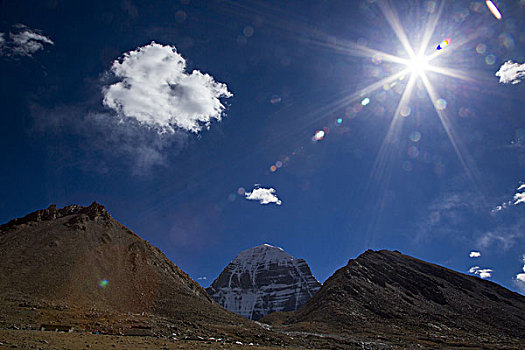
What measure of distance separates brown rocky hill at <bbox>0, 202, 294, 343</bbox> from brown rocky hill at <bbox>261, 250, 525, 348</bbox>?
26.3 meters

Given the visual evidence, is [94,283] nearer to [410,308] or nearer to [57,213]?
[57,213]

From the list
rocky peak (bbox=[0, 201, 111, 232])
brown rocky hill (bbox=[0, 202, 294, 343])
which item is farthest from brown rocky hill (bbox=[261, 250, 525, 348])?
rocky peak (bbox=[0, 201, 111, 232])

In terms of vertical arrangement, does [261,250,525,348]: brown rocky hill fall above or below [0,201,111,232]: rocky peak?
below

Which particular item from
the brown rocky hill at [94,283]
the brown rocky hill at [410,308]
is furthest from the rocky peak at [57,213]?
the brown rocky hill at [410,308]

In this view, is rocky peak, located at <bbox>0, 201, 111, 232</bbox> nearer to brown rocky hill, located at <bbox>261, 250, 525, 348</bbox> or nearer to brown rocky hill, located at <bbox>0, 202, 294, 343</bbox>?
brown rocky hill, located at <bbox>0, 202, 294, 343</bbox>

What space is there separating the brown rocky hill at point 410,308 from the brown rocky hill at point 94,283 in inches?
1034

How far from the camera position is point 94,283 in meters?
65.8

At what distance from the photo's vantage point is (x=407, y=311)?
301ft

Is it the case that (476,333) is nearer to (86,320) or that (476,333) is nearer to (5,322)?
(86,320)

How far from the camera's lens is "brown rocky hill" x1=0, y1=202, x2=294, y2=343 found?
47.4m

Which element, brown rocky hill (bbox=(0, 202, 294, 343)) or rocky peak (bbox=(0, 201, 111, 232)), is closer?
brown rocky hill (bbox=(0, 202, 294, 343))

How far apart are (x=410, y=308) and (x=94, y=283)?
87.4 m

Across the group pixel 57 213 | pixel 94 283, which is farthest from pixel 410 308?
pixel 57 213

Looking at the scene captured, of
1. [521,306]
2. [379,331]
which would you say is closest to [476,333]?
[379,331]
